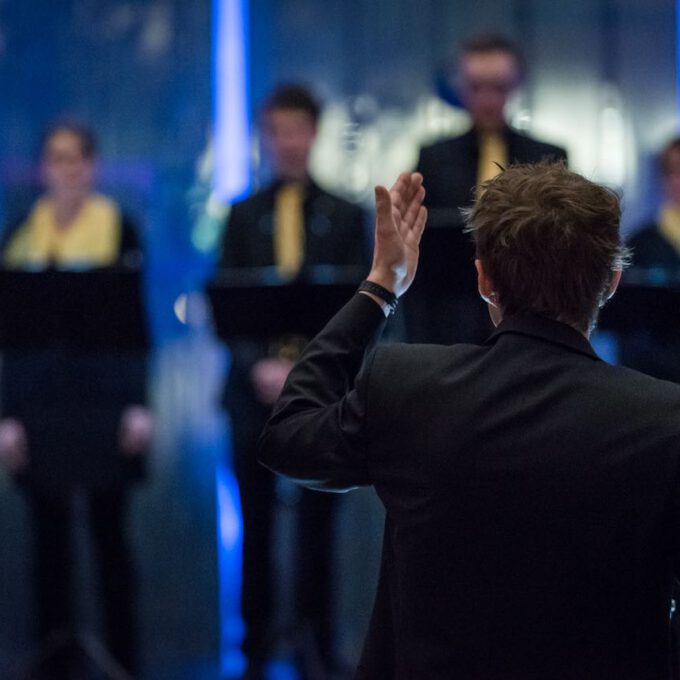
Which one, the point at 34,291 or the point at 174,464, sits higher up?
the point at 34,291

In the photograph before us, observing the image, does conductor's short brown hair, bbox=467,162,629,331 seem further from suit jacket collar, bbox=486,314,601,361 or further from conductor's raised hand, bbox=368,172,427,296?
conductor's raised hand, bbox=368,172,427,296

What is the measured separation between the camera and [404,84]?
4543 mm

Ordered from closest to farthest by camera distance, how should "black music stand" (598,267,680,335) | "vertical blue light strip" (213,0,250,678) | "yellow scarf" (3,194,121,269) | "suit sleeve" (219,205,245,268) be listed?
"black music stand" (598,267,680,335), "suit sleeve" (219,205,245,268), "yellow scarf" (3,194,121,269), "vertical blue light strip" (213,0,250,678)

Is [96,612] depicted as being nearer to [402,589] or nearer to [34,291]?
[34,291]

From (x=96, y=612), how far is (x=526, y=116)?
100 inches

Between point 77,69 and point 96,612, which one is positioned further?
point 77,69

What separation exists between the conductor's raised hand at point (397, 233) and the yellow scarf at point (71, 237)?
2052mm

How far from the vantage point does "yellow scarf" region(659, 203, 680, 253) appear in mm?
3434

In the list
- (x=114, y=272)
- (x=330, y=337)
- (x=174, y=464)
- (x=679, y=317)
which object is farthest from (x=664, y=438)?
(x=174, y=464)

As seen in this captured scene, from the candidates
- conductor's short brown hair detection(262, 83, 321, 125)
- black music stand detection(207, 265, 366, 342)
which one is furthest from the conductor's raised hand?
conductor's short brown hair detection(262, 83, 321, 125)

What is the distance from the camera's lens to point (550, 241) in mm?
1290

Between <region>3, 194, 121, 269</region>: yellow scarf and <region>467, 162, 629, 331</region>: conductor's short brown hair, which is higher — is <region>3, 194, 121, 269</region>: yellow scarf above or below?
below

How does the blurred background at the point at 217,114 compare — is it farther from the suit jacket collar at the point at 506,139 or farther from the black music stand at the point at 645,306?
the black music stand at the point at 645,306

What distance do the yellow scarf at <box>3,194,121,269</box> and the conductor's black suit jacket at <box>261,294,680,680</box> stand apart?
2288 mm
